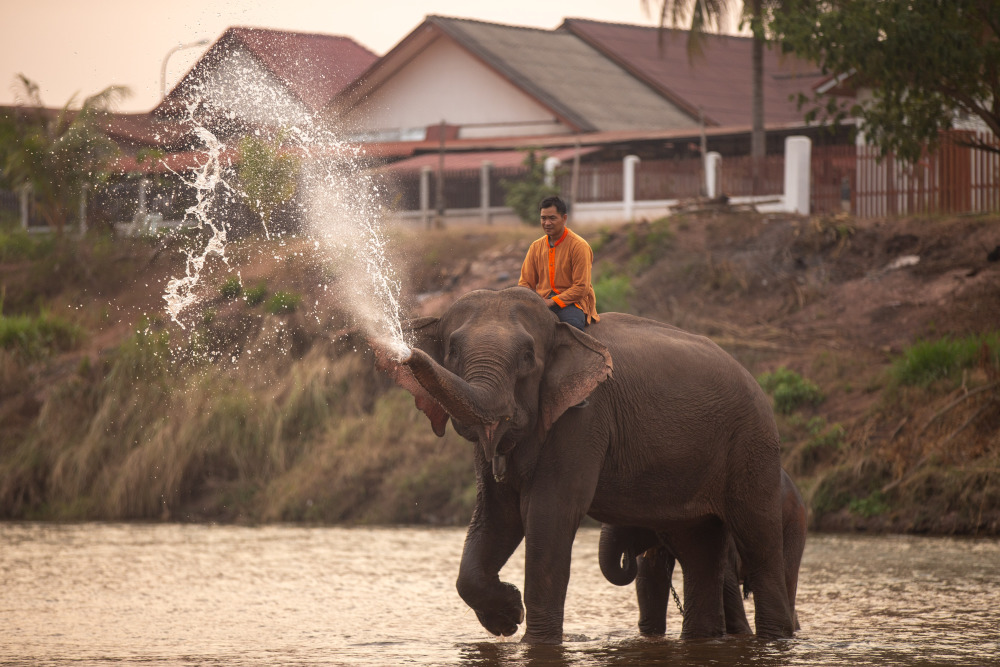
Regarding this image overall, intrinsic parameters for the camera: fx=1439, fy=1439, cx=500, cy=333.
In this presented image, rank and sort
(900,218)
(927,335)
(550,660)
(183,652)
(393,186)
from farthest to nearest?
1. (393,186)
2. (900,218)
3. (927,335)
4. (183,652)
5. (550,660)

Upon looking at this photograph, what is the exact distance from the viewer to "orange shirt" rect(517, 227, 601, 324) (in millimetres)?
9211

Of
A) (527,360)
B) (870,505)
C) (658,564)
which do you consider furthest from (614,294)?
(527,360)

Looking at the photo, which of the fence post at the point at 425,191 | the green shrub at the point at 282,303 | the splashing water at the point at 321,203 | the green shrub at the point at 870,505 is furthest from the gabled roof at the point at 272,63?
the fence post at the point at 425,191

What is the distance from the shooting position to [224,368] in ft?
75.8

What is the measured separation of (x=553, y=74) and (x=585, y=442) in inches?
1271

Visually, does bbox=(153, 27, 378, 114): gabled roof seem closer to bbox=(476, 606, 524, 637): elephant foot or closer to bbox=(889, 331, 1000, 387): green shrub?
bbox=(476, 606, 524, 637): elephant foot

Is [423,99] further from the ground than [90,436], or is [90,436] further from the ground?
[423,99]

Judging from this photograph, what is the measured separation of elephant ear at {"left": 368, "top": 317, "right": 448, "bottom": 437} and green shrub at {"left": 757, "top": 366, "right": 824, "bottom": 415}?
11792 millimetres

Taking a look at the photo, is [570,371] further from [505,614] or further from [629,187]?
[629,187]

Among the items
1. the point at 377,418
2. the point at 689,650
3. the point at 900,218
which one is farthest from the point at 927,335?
the point at 689,650

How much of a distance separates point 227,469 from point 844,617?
12853 millimetres

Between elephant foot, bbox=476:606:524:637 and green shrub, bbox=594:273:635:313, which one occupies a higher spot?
green shrub, bbox=594:273:635:313

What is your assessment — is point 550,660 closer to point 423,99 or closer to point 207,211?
point 207,211

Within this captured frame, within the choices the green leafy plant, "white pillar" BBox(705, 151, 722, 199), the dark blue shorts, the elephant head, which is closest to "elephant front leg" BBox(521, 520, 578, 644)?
the elephant head
